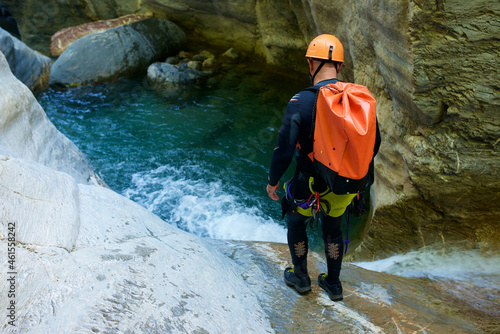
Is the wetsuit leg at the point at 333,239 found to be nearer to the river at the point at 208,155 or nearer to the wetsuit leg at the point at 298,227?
the wetsuit leg at the point at 298,227

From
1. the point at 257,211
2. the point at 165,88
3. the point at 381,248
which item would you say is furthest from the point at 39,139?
the point at 165,88

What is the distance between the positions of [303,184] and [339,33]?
12.1 ft

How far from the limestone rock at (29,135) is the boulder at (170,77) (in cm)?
524

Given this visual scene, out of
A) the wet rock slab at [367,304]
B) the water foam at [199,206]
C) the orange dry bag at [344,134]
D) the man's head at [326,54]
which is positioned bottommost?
the water foam at [199,206]

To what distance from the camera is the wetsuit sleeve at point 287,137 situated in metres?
2.16

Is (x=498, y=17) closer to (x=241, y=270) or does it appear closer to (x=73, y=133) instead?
(x=241, y=270)

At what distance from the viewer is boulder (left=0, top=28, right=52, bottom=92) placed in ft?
26.9

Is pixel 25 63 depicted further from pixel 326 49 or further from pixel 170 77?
pixel 326 49

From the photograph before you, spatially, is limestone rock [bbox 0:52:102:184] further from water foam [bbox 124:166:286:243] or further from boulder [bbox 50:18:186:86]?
boulder [bbox 50:18:186:86]

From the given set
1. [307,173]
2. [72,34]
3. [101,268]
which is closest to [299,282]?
[307,173]

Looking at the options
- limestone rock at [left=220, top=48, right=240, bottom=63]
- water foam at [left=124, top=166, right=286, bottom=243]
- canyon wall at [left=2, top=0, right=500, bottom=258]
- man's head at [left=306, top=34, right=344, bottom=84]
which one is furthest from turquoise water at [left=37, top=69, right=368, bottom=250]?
man's head at [left=306, top=34, right=344, bottom=84]

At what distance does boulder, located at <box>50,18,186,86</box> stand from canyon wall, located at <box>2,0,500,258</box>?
248 inches

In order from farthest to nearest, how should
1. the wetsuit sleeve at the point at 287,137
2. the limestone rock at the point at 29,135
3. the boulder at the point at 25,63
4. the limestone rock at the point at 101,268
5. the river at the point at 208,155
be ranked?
1. the boulder at the point at 25,63
2. the river at the point at 208,155
3. the limestone rock at the point at 29,135
4. the wetsuit sleeve at the point at 287,137
5. the limestone rock at the point at 101,268

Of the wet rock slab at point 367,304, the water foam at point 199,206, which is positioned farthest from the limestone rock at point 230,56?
the wet rock slab at point 367,304
